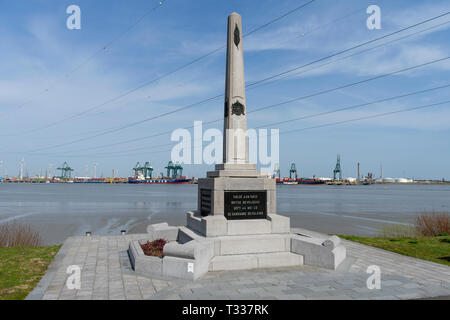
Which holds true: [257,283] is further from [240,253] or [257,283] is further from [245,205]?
[245,205]

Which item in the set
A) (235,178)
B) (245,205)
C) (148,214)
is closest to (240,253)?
(245,205)

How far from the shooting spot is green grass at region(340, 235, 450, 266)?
10.9m

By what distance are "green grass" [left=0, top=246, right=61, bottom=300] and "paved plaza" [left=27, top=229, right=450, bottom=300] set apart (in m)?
0.27

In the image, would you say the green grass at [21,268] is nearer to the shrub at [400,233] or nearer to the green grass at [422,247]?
the green grass at [422,247]

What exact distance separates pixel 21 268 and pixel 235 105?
319 inches

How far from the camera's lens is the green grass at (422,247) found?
1095 centimetres

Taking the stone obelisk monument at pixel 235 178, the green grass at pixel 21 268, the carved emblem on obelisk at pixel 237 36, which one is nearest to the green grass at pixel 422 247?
the stone obelisk monument at pixel 235 178

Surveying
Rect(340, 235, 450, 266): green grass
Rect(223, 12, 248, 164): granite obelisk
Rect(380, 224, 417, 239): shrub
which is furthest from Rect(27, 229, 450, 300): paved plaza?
Rect(380, 224, 417, 239): shrub
